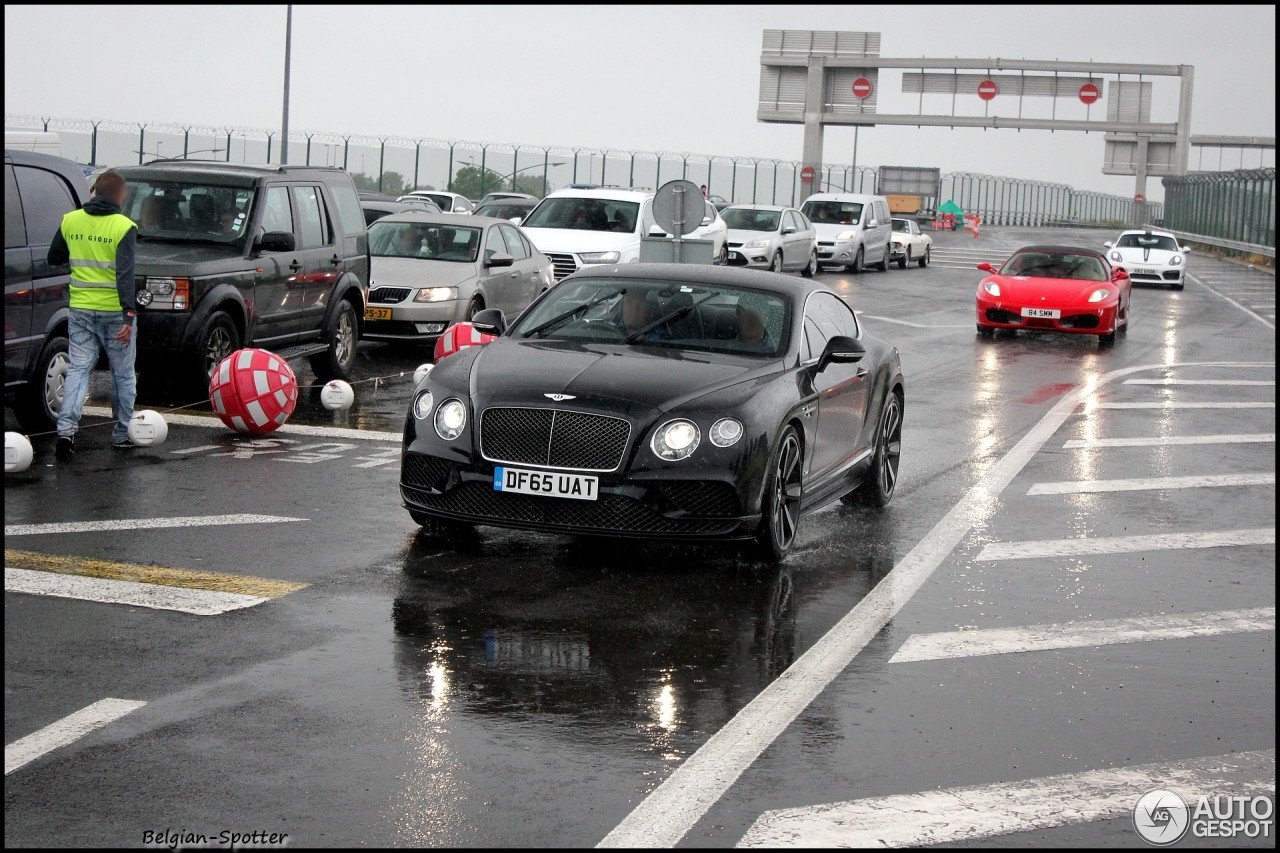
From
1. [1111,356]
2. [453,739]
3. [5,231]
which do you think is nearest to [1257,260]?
[1111,356]

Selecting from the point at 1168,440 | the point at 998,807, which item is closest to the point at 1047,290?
the point at 1168,440

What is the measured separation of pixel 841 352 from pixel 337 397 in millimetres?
6223

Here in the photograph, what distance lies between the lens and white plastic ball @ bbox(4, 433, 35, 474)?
10.3 meters

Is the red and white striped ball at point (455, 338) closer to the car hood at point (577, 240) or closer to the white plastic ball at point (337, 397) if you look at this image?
the white plastic ball at point (337, 397)

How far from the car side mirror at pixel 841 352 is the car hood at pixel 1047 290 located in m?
15.0

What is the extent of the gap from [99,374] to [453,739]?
11758mm

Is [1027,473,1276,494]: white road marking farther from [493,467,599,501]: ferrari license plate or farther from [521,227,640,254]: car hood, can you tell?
[521,227,640,254]: car hood

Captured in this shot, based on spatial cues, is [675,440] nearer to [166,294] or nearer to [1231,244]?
[166,294]

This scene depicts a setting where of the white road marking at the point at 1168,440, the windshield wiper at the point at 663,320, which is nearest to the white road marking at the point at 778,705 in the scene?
the windshield wiper at the point at 663,320

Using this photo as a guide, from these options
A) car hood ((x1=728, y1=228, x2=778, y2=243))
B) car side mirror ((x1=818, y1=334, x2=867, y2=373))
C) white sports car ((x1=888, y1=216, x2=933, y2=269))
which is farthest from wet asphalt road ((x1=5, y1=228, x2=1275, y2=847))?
white sports car ((x1=888, y1=216, x2=933, y2=269))

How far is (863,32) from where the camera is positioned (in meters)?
69.6

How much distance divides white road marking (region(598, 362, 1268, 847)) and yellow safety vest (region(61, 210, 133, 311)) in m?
5.50

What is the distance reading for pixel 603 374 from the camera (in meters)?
8.57

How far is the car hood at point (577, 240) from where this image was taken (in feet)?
81.4
